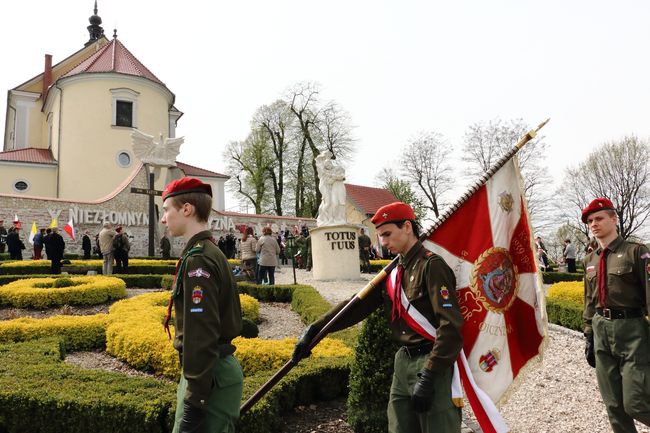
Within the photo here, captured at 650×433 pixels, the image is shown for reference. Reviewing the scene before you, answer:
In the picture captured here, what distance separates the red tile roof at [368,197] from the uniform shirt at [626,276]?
131 feet

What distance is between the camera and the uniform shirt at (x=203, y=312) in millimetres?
2205

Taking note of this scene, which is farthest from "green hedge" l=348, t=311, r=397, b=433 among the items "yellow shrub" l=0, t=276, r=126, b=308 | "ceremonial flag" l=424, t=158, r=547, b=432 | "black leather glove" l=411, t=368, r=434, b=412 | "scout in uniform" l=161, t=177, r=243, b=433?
"yellow shrub" l=0, t=276, r=126, b=308

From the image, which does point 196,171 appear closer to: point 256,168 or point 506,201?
point 256,168

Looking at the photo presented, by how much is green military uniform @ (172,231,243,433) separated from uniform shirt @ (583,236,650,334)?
3.13 m

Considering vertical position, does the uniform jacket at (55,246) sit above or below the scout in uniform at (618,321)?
above

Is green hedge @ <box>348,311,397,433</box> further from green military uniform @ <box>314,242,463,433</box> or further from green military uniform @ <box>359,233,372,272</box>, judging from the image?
green military uniform @ <box>359,233,372,272</box>

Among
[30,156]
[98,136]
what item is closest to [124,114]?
[98,136]

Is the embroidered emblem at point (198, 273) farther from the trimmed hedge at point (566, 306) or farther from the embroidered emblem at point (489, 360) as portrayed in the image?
the trimmed hedge at point (566, 306)

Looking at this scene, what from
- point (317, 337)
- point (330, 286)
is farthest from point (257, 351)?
point (330, 286)

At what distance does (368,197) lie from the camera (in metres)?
47.3

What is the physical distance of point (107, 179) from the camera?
105 ft

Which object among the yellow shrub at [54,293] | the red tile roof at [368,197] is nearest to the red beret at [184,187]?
the yellow shrub at [54,293]

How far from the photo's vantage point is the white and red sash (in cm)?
268

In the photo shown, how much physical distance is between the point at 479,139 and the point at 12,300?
1494 inches
